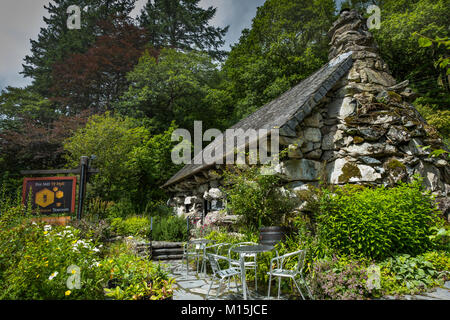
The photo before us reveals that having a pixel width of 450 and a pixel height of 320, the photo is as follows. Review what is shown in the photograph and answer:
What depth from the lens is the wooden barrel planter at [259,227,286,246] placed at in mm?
4680

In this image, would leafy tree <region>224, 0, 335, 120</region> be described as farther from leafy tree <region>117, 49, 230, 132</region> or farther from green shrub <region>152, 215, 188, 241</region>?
green shrub <region>152, 215, 188, 241</region>

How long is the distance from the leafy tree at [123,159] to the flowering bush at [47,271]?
8.64 m

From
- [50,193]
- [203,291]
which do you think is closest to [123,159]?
[50,193]

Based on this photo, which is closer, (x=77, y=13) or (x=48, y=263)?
(x=48, y=263)

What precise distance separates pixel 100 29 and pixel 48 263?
885 inches

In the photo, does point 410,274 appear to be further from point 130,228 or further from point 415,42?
point 415,42

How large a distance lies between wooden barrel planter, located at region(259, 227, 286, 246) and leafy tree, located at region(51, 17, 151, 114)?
1561cm

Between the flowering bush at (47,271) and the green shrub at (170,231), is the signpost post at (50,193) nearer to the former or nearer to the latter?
the green shrub at (170,231)

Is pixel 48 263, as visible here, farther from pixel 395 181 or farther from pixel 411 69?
pixel 411 69

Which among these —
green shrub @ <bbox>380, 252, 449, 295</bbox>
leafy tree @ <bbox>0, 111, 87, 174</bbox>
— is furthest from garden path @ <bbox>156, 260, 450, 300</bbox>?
leafy tree @ <bbox>0, 111, 87, 174</bbox>

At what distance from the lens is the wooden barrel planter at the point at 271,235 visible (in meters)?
4.68

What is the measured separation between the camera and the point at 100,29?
20.1 meters
